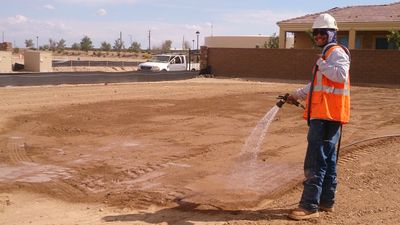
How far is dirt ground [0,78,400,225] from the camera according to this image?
571 centimetres

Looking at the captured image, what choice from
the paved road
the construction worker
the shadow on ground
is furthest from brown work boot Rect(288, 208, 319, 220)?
the paved road

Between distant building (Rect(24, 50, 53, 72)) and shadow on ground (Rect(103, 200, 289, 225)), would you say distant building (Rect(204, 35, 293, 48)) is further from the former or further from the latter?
shadow on ground (Rect(103, 200, 289, 225))

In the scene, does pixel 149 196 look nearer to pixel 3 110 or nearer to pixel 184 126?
pixel 184 126

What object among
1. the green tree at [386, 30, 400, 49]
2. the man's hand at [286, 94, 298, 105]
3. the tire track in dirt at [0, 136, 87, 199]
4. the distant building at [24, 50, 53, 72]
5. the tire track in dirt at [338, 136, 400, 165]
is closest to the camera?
the man's hand at [286, 94, 298, 105]

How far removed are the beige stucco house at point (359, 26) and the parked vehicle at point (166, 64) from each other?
811cm

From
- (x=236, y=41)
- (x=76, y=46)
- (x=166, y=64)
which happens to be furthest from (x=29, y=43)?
(x=166, y=64)

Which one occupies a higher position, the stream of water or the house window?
the house window

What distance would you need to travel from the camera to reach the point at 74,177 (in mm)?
7160

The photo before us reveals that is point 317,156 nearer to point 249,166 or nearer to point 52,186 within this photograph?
point 249,166

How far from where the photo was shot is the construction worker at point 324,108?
5.25 m

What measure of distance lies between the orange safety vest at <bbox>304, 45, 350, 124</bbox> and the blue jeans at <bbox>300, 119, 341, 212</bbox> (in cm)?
11

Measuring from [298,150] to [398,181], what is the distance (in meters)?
2.55

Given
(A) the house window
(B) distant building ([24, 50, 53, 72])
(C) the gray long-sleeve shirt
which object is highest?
(A) the house window

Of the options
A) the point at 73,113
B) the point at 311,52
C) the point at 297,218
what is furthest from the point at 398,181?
the point at 311,52
